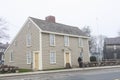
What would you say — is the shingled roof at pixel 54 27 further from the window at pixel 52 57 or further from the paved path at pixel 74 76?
the paved path at pixel 74 76

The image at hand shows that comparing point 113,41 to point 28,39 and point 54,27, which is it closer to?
point 54,27

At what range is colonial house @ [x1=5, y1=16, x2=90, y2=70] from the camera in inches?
1419

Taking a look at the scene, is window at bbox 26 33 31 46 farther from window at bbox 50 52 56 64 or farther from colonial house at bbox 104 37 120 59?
colonial house at bbox 104 37 120 59

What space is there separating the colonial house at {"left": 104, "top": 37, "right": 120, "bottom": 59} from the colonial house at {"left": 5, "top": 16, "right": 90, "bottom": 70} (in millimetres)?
37771

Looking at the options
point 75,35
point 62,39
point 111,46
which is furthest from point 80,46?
point 111,46

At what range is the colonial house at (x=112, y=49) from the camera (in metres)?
79.2

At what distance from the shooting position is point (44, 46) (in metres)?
36.1

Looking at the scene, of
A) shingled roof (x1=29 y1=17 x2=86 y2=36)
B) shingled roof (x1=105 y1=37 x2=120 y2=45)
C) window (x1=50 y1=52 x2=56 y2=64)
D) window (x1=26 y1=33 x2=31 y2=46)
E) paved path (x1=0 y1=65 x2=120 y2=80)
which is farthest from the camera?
shingled roof (x1=105 y1=37 x2=120 y2=45)

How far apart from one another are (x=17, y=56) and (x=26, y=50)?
256 centimetres

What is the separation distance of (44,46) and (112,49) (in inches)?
1874

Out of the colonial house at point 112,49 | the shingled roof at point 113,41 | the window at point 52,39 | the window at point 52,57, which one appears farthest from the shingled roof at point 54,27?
the shingled roof at point 113,41

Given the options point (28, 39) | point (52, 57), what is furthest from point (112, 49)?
point (28, 39)

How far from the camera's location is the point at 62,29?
4125 cm

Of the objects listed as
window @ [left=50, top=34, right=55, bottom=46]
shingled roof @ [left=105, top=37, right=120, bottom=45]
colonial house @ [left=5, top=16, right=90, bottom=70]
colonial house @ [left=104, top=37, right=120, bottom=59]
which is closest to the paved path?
colonial house @ [left=5, top=16, right=90, bottom=70]
